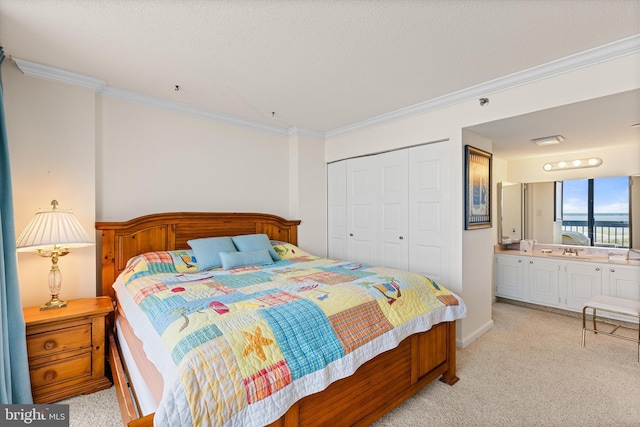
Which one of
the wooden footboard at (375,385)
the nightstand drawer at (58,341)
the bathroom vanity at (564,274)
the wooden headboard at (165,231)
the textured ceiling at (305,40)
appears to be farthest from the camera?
the bathroom vanity at (564,274)

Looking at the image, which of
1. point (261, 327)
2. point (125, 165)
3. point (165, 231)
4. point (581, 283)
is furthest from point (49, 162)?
point (581, 283)

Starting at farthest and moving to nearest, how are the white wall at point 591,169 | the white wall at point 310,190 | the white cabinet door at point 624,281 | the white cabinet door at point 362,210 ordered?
the white wall at point 310,190 → the white cabinet door at point 362,210 → the white wall at point 591,169 → the white cabinet door at point 624,281

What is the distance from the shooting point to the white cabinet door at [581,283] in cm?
Result: 359

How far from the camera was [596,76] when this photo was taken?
7.33ft

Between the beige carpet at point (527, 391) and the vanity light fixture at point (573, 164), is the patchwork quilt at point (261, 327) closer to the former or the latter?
the beige carpet at point (527, 391)

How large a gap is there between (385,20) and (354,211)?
8.24 ft

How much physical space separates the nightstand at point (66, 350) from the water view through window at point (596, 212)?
543cm

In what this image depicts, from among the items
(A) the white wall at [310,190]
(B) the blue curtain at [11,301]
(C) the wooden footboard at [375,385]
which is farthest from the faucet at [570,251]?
(B) the blue curtain at [11,301]

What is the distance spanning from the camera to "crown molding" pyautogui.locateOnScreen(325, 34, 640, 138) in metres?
2.09

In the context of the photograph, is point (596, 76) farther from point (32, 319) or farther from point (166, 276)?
point (32, 319)

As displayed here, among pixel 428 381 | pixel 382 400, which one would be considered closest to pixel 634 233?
pixel 428 381

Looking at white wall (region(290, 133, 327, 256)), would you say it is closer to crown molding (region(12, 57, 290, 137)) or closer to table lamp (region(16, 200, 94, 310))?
crown molding (region(12, 57, 290, 137))

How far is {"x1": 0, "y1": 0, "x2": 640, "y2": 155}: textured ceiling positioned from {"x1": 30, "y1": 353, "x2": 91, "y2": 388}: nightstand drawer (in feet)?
7.46

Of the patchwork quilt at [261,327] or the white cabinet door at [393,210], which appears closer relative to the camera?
the patchwork quilt at [261,327]
